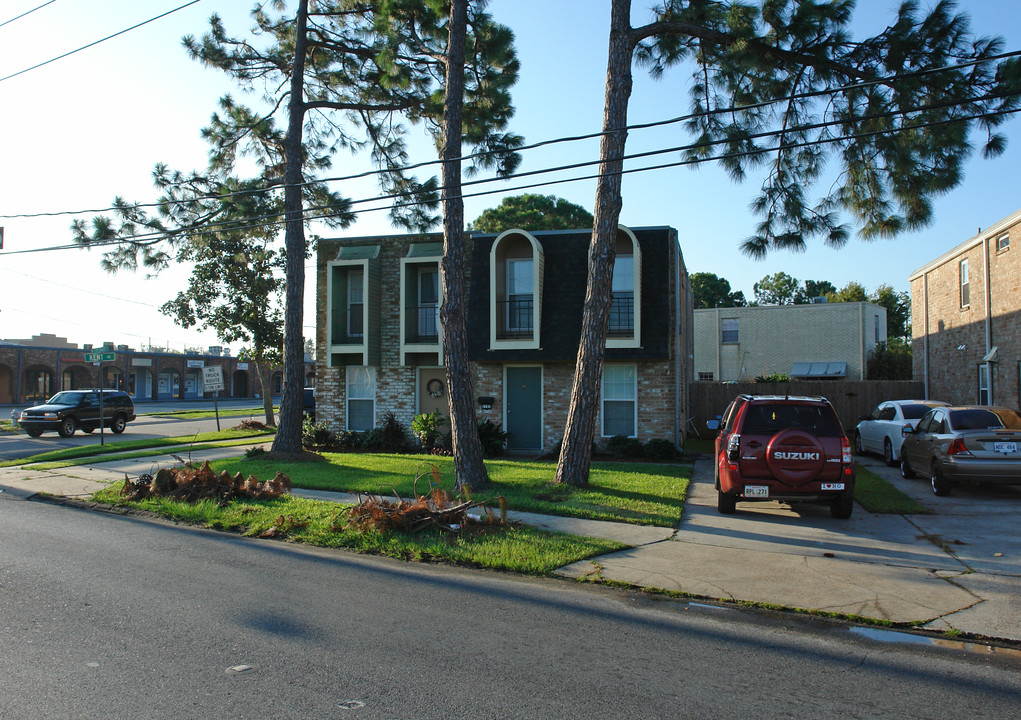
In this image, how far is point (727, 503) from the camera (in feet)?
33.4

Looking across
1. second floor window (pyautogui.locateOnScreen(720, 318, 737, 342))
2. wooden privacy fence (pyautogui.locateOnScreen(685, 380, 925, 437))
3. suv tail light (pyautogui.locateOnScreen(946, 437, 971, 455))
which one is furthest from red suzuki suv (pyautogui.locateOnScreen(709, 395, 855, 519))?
second floor window (pyautogui.locateOnScreen(720, 318, 737, 342))

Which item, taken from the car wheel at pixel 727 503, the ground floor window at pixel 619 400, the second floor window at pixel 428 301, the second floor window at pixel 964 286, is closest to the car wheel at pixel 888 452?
the ground floor window at pixel 619 400

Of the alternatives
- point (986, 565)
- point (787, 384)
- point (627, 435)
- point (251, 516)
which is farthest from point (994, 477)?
point (787, 384)

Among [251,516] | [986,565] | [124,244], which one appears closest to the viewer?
[986,565]

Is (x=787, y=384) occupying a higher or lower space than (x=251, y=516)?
higher

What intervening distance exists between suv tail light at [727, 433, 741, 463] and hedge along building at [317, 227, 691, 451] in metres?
7.35

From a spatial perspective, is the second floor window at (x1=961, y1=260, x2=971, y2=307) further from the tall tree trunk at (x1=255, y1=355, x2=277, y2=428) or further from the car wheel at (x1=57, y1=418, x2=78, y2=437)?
the car wheel at (x1=57, y1=418, x2=78, y2=437)

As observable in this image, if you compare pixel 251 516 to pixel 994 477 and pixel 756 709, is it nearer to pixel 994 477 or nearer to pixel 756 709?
pixel 756 709

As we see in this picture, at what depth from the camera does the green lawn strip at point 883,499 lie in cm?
1052

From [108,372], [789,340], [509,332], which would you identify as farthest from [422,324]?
[108,372]

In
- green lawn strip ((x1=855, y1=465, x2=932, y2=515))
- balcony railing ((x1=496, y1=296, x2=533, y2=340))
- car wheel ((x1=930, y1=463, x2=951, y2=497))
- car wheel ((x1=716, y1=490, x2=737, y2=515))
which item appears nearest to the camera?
car wheel ((x1=716, y1=490, x2=737, y2=515))

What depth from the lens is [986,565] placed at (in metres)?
7.38

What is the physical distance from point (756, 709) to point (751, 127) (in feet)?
35.3

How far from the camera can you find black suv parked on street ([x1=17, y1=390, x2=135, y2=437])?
84.5 ft
